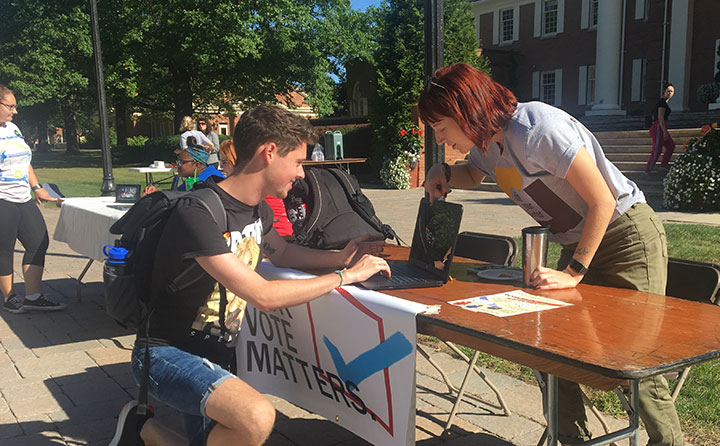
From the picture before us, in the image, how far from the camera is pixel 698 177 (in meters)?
11.3

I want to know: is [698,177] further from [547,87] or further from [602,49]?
[547,87]

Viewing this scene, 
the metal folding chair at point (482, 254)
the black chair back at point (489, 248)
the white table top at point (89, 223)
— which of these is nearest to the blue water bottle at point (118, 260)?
the metal folding chair at point (482, 254)

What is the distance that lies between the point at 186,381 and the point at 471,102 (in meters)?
1.50

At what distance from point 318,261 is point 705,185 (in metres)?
10.4

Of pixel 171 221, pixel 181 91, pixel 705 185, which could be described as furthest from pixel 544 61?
pixel 171 221

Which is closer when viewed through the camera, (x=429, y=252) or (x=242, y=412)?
(x=242, y=412)

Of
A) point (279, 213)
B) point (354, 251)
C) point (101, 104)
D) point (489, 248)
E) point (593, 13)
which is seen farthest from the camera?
point (593, 13)

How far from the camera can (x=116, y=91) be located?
33719 mm

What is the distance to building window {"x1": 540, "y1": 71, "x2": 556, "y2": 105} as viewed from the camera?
31.8 metres

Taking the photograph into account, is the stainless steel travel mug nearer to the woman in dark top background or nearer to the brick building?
the woman in dark top background

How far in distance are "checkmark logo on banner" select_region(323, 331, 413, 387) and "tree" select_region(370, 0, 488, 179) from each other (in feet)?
51.0

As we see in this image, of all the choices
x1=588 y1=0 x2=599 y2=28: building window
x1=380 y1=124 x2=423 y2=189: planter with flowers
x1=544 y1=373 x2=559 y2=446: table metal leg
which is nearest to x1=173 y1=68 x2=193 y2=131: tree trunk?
x1=380 y1=124 x2=423 y2=189: planter with flowers

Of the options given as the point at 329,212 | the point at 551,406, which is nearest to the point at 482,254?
the point at 329,212

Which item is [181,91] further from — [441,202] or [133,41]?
[441,202]
